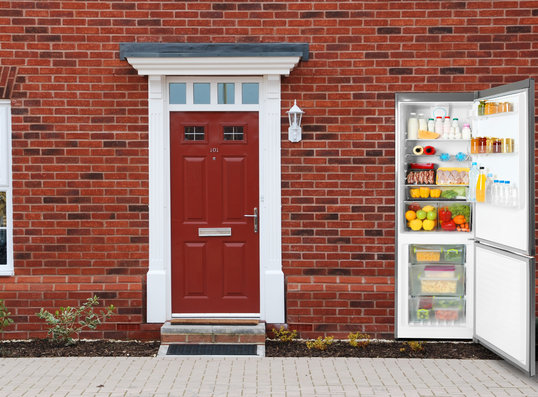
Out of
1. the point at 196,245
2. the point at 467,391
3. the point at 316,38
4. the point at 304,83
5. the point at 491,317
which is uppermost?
the point at 316,38

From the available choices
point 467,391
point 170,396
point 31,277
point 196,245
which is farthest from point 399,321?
point 31,277

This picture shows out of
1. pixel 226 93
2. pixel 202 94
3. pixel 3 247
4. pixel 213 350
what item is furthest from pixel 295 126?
pixel 3 247

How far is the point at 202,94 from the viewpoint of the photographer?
25.7 ft

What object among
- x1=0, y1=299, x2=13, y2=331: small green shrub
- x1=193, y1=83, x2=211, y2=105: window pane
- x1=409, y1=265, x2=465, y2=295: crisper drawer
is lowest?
x1=0, y1=299, x2=13, y2=331: small green shrub

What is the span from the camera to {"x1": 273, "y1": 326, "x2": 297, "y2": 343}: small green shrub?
7.62 m

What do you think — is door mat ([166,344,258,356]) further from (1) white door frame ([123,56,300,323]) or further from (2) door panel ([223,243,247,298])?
(2) door panel ([223,243,247,298])

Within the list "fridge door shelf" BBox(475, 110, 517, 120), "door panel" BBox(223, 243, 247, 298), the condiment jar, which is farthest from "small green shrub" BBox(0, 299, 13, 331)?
"fridge door shelf" BBox(475, 110, 517, 120)

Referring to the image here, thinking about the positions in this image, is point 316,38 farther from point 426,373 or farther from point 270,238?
point 426,373

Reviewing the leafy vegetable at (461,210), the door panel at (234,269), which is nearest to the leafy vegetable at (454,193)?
the leafy vegetable at (461,210)

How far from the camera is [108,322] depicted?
774 centimetres

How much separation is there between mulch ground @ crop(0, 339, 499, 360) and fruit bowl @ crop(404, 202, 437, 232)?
124 cm

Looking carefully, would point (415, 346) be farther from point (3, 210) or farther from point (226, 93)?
point (3, 210)

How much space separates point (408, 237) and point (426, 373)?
1635 mm

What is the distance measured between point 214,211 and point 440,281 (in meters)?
2.59
